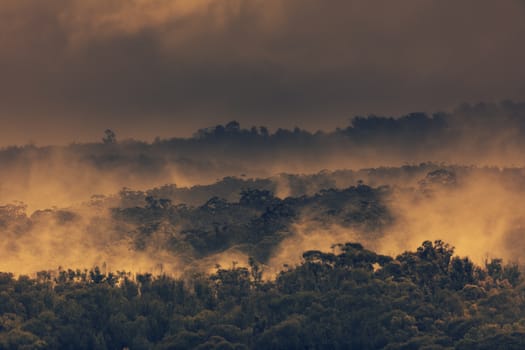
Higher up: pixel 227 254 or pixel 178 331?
pixel 227 254

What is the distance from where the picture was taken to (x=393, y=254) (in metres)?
163

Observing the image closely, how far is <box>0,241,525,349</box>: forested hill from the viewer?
412 ft

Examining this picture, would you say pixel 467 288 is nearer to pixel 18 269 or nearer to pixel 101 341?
pixel 101 341

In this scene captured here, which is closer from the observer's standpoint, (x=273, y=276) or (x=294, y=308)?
(x=294, y=308)

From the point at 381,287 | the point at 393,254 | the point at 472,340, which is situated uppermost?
the point at 393,254

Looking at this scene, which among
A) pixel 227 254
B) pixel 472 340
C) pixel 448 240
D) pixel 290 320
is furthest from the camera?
pixel 448 240

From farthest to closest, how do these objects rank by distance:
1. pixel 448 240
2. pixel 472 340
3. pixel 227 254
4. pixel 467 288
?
pixel 448 240, pixel 227 254, pixel 467 288, pixel 472 340

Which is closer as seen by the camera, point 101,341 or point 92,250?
point 101,341

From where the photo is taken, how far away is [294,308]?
131 m

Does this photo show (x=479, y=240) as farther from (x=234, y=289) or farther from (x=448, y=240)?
(x=234, y=289)

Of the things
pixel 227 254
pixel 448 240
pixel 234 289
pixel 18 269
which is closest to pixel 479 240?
pixel 448 240

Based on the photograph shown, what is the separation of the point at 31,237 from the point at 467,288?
6561cm

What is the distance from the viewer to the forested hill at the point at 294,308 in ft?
412

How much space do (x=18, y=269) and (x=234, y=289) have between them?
4072 cm
